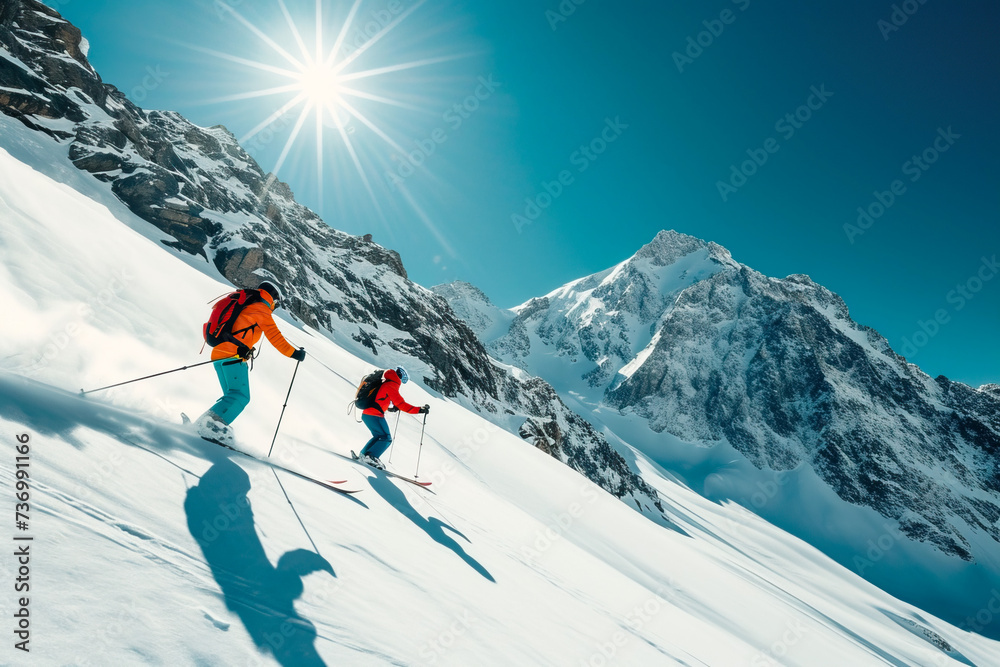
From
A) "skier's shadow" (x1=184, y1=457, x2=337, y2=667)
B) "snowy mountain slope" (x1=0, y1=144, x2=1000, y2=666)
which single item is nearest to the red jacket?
"snowy mountain slope" (x1=0, y1=144, x2=1000, y2=666)

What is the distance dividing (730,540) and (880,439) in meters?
86.4

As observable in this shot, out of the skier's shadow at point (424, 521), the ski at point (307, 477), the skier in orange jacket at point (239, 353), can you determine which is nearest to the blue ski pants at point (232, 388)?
the skier in orange jacket at point (239, 353)

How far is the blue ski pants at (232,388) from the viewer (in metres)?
5.68

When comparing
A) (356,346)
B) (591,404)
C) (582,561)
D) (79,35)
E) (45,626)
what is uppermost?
Answer: (591,404)

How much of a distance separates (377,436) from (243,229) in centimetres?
4983

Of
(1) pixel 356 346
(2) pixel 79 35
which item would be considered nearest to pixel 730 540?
(1) pixel 356 346

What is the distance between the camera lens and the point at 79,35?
45.9m

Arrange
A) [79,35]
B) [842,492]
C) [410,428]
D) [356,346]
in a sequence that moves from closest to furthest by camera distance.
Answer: [410,428] < [79,35] < [356,346] < [842,492]

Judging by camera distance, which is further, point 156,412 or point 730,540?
point 730,540

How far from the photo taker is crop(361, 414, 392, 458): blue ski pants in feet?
28.6

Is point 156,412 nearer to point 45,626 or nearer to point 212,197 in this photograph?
point 45,626

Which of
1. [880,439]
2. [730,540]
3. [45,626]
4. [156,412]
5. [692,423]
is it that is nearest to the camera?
[45,626]

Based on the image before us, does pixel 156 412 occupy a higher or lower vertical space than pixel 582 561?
lower

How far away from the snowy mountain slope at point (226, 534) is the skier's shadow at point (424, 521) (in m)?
0.05
